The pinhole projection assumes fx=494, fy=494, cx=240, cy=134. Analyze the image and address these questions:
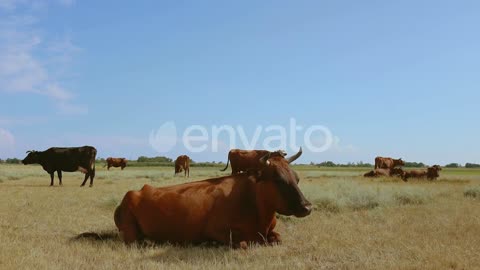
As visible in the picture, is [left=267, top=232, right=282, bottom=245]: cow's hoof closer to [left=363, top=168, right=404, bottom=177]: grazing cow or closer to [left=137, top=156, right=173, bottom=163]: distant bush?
[left=363, top=168, right=404, bottom=177]: grazing cow

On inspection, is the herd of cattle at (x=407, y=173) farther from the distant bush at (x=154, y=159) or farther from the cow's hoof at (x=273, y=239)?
the distant bush at (x=154, y=159)

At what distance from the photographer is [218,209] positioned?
7.81m

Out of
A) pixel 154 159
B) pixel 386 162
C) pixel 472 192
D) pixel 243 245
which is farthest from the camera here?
pixel 154 159

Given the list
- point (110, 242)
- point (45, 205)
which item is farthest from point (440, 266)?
point (45, 205)

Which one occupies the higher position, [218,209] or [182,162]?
[182,162]

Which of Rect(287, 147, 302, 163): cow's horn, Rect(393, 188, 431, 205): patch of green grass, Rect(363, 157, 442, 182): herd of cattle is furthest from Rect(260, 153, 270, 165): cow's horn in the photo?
Rect(363, 157, 442, 182): herd of cattle

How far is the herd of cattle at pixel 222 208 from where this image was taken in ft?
24.7

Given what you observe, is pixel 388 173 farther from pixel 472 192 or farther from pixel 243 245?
pixel 243 245

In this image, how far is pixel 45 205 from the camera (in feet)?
46.6

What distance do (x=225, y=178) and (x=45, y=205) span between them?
795 centimetres

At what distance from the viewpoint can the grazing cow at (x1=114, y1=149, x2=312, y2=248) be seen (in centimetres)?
757

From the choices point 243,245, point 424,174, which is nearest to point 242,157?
point 424,174

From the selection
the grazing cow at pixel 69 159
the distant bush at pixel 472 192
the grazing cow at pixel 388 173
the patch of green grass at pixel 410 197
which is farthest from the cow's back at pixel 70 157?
the grazing cow at pixel 388 173

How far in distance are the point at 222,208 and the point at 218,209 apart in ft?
0.21
